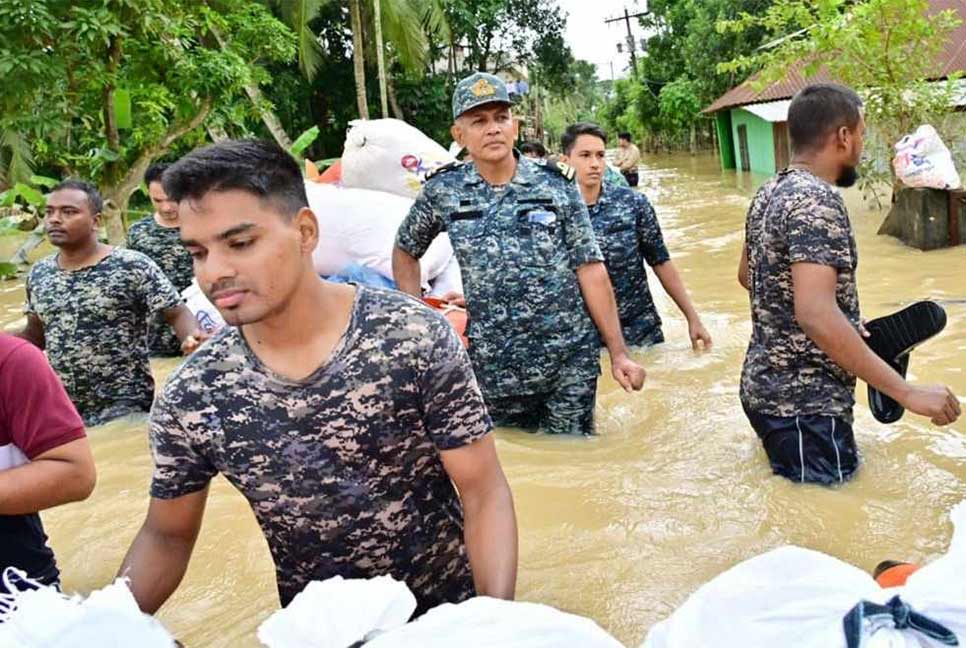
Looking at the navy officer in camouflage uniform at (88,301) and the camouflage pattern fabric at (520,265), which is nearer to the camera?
the camouflage pattern fabric at (520,265)

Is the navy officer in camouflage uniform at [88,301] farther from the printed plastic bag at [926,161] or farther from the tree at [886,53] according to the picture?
the tree at [886,53]

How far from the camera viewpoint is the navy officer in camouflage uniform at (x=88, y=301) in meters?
3.54

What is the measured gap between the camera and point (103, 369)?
3689 millimetres

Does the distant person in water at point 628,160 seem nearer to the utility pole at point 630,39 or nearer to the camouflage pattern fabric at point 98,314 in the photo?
the camouflage pattern fabric at point 98,314

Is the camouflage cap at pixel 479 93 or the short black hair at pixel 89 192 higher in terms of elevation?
the camouflage cap at pixel 479 93

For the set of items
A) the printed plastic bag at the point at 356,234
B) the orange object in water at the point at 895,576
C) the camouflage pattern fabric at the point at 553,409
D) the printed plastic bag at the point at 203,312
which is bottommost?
the camouflage pattern fabric at the point at 553,409

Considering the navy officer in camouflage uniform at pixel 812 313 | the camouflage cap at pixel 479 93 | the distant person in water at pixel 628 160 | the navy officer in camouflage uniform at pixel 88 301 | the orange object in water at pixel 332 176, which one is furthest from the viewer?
the distant person in water at pixel 628 160

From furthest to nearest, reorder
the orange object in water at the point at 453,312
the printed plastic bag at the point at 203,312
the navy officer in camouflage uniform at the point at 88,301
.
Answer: the printed plastic bag at the point at 203,312
the orange object in water at the point at 453,312
the navy officer in camouflage uniform at the point at 88,301

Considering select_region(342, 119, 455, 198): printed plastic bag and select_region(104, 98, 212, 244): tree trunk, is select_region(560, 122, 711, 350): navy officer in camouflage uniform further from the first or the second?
select_region(104, 98, 212, 244): tree trunk

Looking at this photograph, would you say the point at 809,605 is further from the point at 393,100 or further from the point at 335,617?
the point at 393,100

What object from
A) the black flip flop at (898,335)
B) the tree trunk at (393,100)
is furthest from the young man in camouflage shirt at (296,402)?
the tree trunk at (393,100)

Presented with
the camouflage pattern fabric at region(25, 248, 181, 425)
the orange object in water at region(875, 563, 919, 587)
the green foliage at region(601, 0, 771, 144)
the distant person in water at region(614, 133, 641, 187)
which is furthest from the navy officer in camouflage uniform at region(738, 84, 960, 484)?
the green foliage at region(601, 0, 771, 144)

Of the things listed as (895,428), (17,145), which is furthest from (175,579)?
(17,145)

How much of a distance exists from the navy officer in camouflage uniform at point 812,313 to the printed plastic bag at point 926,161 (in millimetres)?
5600
